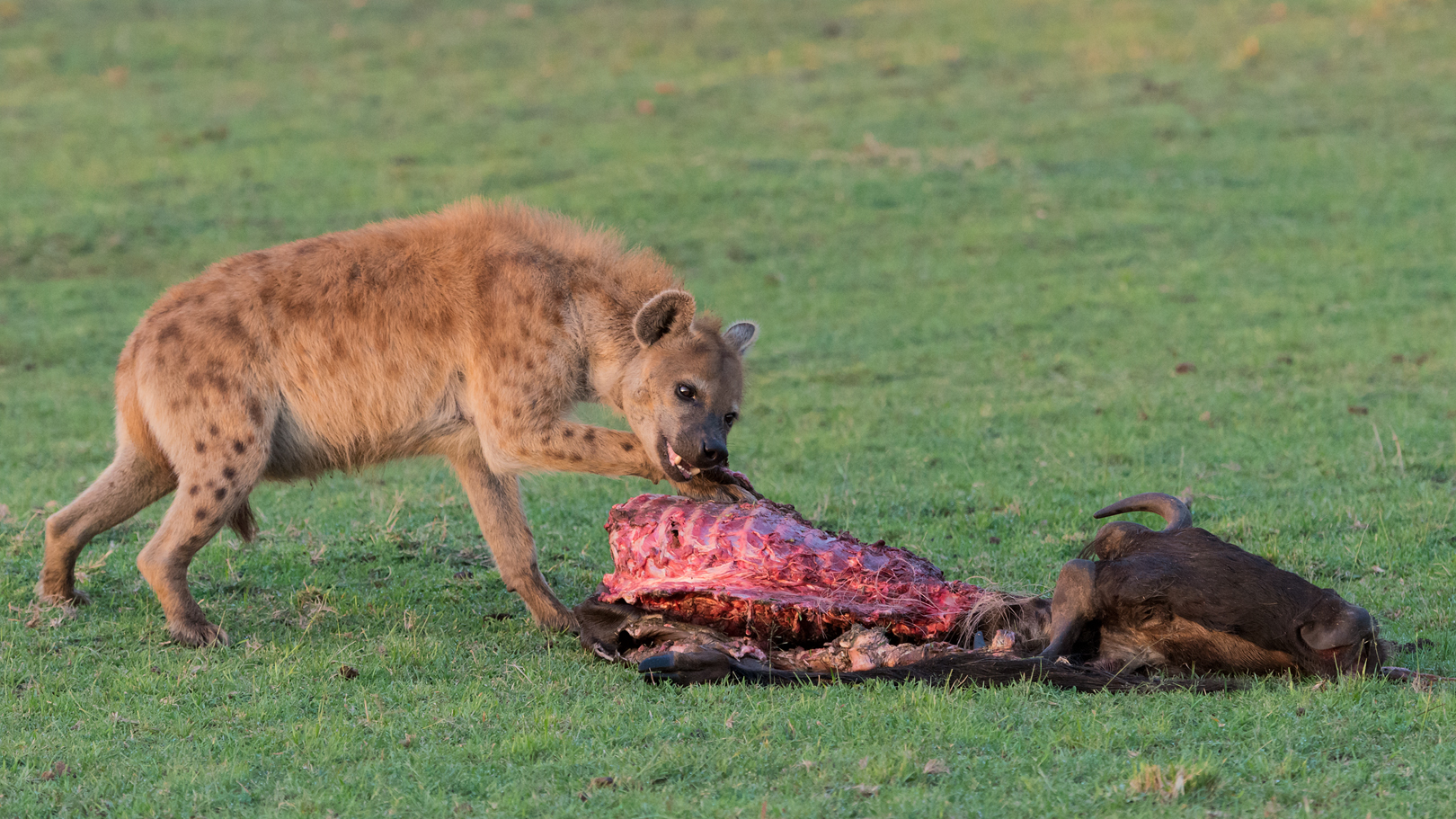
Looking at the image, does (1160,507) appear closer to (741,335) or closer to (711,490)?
(711,490)

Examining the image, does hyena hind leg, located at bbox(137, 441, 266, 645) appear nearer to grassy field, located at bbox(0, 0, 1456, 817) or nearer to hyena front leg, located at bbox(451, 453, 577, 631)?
grassy field, located at bbox(0, 0, 1456, 817)

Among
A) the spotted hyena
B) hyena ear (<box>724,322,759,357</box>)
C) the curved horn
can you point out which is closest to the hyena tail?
Result: the spotted hyena

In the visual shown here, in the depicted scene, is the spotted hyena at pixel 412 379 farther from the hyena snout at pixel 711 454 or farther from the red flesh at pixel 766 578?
the red flesh at pixel 766 578

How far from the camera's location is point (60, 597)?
6.39 meters

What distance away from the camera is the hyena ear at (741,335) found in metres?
6.44

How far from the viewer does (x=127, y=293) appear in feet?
47.1

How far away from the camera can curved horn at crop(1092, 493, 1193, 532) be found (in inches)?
218

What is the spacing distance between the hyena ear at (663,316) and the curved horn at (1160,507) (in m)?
1.91

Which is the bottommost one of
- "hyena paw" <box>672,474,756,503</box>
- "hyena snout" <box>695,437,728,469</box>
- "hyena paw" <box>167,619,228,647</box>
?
"hyena paw" <box>167,619,228,647</box>

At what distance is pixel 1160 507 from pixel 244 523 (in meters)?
4.02

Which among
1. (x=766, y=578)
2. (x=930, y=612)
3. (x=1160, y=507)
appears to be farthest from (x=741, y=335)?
(x=1160, y=507)

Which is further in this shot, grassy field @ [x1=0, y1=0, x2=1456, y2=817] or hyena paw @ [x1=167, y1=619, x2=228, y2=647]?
hyena paw @ [x1=167, y1=619, x2=228, y2=647]

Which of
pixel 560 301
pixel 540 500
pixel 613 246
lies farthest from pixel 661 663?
pixel 540 500

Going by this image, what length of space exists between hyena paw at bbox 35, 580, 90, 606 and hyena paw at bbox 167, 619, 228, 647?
65 cm
